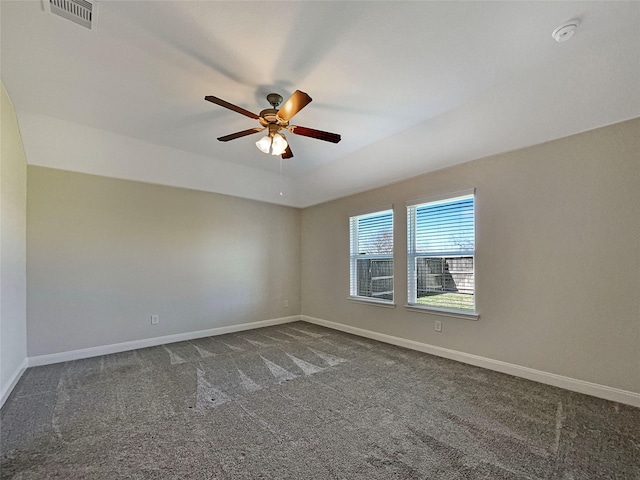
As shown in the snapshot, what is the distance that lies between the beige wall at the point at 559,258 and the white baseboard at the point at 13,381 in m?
4.32

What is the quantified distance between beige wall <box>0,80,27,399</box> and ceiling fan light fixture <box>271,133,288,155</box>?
230cm

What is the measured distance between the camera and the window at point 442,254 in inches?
138

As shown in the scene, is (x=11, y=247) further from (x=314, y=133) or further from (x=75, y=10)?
(x=314, y=133)

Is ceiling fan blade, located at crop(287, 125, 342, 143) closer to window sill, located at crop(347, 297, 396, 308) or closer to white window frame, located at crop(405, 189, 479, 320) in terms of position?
white window frame, located at crop(405, 189, 479, 320)

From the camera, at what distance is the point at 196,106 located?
9.64ft

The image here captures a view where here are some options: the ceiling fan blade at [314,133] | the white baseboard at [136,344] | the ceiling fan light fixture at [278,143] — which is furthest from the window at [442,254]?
the white baseboard at [136,344]

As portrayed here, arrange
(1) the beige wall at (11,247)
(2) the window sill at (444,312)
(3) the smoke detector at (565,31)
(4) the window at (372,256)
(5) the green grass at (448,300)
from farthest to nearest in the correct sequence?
(4) the window at (372,256) → (5) the green grass at (448,300) → (2) the window sill at (444,312) → (1) the beige wall at (11,247) → (3) the smoke detector at (565,31)

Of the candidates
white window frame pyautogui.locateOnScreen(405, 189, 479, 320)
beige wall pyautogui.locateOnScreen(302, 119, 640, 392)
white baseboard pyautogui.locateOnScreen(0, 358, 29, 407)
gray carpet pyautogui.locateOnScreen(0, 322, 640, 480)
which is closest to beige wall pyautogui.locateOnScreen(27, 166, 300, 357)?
white baseboard pyautogui.locateOnScreen(0, 358, 29, 407)

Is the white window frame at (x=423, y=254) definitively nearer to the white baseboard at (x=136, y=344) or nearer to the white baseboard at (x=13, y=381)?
the white baseboard at (x=136, y=344)

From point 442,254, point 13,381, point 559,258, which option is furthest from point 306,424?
point 13,381

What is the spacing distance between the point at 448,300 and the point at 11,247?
474 cm

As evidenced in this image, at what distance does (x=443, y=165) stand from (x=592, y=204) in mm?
1505

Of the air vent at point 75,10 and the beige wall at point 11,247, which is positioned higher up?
the air vent at point 75,10

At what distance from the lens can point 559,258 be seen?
279 cm
